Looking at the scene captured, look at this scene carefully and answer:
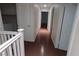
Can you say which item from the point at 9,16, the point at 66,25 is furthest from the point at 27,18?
the point at 66,25

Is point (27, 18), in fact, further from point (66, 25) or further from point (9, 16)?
point (66, 25)

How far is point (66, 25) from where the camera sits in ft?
10.1

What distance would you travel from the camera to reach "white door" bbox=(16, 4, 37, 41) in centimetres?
365

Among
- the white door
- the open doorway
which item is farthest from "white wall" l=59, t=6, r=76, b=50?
the open doorway

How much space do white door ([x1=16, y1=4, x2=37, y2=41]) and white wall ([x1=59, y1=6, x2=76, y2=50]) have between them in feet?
4.73

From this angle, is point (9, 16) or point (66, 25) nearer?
point (66, 25)

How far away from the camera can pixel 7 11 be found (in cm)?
399

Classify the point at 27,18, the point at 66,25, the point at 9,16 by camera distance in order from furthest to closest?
the point at 9,16, the point at 27,18, the point at 66,25

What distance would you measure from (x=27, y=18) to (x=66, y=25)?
1734 mm

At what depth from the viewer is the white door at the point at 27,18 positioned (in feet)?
12.0

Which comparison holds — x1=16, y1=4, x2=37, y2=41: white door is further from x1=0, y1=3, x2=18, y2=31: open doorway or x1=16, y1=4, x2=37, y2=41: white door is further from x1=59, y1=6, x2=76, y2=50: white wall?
x1=59, y1=6, x2=76, y2=50: white wall

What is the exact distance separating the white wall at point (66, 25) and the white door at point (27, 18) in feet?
4.73

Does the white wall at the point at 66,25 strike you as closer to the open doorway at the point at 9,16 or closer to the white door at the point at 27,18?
the white door at the point at 27,18

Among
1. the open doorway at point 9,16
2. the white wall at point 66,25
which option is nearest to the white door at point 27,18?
the open doorway at point 9,16
